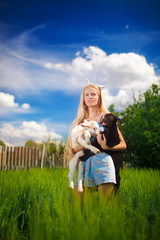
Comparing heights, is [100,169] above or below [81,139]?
below

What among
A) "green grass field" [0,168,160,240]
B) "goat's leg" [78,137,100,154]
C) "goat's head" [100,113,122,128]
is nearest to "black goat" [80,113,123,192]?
"goat's head" [100,113,122,128]

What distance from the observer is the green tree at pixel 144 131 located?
8328 mm

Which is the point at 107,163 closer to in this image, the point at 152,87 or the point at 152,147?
the point at 152,147

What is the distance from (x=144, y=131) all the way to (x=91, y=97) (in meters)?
6.21

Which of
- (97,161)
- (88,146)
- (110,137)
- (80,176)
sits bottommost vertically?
(80,176)

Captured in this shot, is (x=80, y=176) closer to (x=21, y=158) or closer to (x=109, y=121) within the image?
(x=109, y=121)

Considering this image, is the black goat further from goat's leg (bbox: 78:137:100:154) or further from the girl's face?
the girl's face

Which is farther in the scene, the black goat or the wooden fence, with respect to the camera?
the wooden fence

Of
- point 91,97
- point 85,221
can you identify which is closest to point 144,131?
point 91,97

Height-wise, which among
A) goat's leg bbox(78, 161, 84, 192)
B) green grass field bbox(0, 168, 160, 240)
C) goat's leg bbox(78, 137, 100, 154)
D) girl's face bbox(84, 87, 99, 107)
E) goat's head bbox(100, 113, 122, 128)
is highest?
girl's face bbox(84, 87, 99, 107)

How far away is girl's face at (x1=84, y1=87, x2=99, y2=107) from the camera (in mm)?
2791

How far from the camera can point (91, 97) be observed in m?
2.79

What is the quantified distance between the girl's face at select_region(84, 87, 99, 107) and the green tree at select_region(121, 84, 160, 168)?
5996 millimetres

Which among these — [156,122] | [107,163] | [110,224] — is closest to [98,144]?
[107,163]
